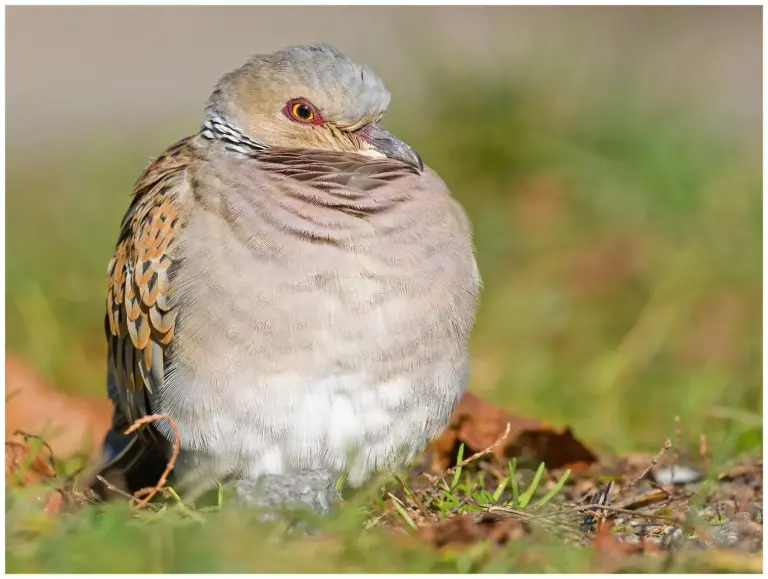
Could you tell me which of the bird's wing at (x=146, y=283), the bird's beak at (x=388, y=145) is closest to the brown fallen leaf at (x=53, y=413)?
the bird's wing at (x=146, y=283)

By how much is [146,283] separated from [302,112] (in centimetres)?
87

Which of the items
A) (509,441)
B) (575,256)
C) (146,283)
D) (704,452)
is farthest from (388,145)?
(575,256)

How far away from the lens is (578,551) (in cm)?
376

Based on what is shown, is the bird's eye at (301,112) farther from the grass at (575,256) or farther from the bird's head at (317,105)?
the grass at (575,256)

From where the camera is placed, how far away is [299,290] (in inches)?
164

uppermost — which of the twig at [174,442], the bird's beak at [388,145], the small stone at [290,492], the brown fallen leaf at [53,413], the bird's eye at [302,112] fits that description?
the bird's eye at [302,112]

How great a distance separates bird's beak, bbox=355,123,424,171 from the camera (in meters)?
4.47

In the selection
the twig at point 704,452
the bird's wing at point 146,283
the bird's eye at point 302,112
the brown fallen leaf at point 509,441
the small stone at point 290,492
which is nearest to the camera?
the small stone at point 290,492

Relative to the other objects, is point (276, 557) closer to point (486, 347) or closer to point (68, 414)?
point (68, 414)

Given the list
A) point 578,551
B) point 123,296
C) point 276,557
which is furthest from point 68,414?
point 578,551

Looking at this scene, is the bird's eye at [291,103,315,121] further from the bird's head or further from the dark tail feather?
the dark tail feather

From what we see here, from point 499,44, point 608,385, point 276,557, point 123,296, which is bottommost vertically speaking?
point 608,385

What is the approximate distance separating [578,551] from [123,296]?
2.04 meters

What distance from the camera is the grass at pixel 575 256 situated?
6.70 meters
